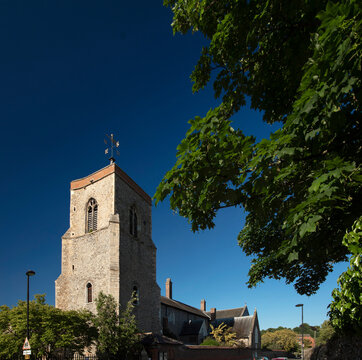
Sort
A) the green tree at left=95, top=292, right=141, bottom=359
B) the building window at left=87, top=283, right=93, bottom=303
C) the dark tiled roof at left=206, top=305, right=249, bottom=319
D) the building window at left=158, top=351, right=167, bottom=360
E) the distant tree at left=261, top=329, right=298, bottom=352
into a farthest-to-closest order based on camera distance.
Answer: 1. the distant tree at left=261, top=329, right=298, bottom=352
2. the dark tiled roof at left=206, top=305, right=249, bottom=319
3. the building window at left=87, top=283, right=93, bottom=303
4. the building window at left=158, top=351, right=167, bottom=360
5. the green tree at left=95, top=292, right=141, bottom=359

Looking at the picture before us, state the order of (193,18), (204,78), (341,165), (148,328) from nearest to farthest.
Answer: (341,165) → (193,18) → (204,78) → (148,328)

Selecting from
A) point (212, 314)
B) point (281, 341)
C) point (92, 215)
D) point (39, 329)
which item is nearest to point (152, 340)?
point (39, 329)

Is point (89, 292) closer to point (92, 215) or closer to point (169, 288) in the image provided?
point (92, 215)

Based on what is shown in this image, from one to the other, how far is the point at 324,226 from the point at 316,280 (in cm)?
1502

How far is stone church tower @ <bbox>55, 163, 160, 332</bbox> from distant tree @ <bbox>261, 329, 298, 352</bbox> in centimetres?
3769

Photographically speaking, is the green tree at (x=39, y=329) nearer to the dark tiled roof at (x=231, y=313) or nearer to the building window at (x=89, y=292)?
the building window at (x=89, y=292)

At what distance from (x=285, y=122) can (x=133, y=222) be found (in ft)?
92.6

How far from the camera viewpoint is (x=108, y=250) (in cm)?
2873

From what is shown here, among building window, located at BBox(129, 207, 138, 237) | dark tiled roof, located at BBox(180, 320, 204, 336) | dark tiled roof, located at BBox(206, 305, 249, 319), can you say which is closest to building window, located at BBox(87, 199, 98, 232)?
building window, located at BBox(129, 207, 138, 237)

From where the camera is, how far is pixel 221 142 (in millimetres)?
5465

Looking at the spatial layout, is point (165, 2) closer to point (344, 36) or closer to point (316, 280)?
point (344, 36)

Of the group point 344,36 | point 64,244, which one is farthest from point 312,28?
point 64,244

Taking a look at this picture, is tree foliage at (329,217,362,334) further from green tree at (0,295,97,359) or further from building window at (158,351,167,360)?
building window at (158,351,167,360)

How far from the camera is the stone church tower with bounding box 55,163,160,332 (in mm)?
28641
